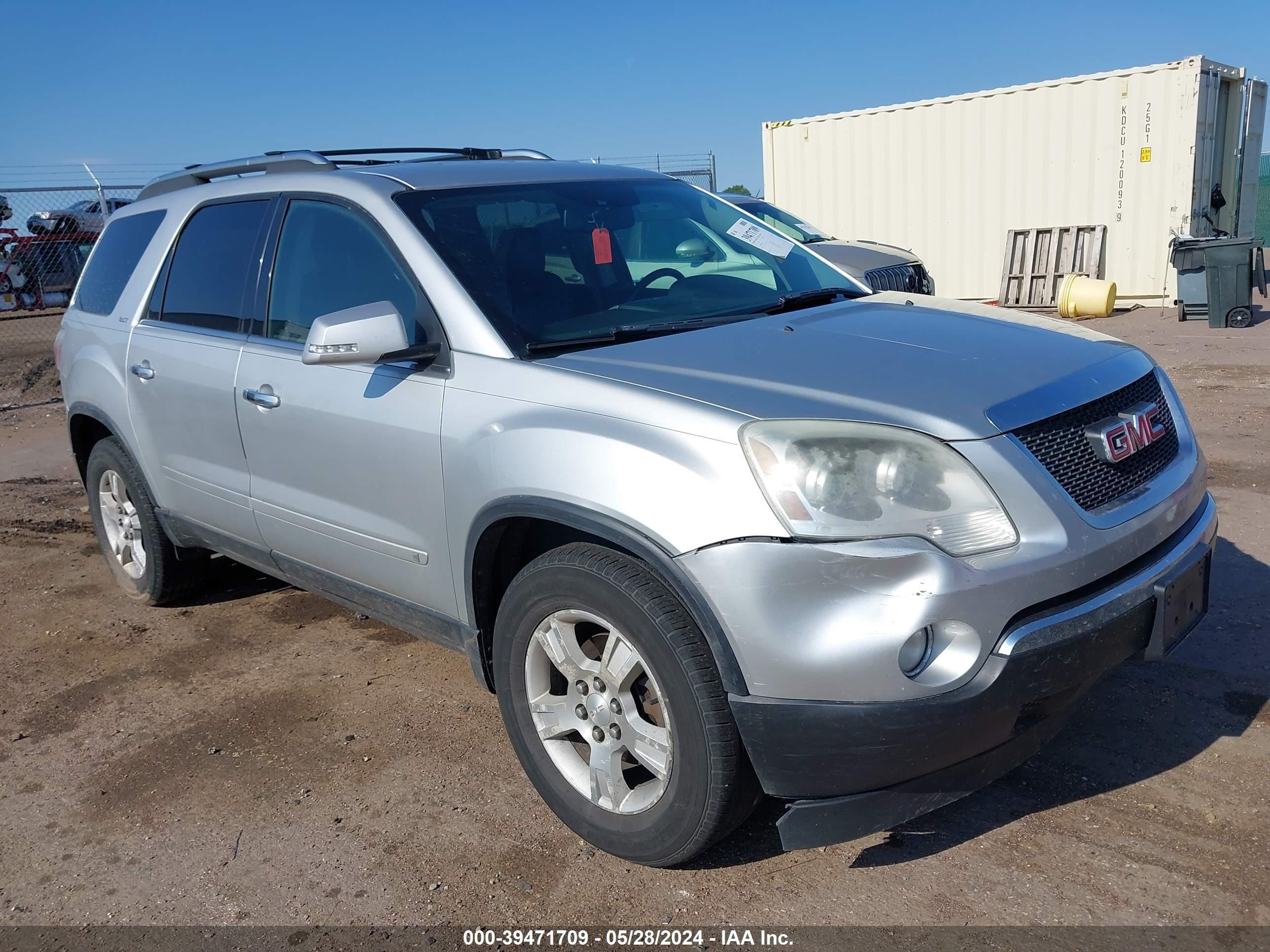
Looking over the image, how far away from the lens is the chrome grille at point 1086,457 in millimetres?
2451

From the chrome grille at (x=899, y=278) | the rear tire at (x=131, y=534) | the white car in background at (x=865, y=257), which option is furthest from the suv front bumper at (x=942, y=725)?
the chrome grille at (x=899, y=278)

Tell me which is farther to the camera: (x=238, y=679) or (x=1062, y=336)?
(x=238, y=679)

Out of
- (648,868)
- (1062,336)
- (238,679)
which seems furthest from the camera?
(238,679)

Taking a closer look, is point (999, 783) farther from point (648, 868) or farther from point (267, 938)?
point (267, 938)

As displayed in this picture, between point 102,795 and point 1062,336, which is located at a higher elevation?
point 1062,336

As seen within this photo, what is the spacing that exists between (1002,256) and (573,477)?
14470mm

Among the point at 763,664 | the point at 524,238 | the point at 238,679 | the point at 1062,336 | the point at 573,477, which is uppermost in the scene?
the point at 524,238

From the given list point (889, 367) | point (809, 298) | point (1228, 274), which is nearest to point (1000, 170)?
point (1228, 274)

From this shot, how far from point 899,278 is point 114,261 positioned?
23.2 feet

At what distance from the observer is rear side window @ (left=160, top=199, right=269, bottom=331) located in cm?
390

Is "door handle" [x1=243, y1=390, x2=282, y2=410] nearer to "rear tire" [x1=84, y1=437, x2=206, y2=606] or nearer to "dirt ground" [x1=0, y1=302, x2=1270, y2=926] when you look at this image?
"dirt ground" [x1=0, y1=302, x2=1270, y2=926]

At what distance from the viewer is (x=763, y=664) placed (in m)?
2.30

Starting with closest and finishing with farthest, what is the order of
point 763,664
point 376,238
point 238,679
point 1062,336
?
point 763,664 → point 1062,336 → point 376,238 → point 238,679

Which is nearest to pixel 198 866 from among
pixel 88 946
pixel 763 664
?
pixel 88 946
